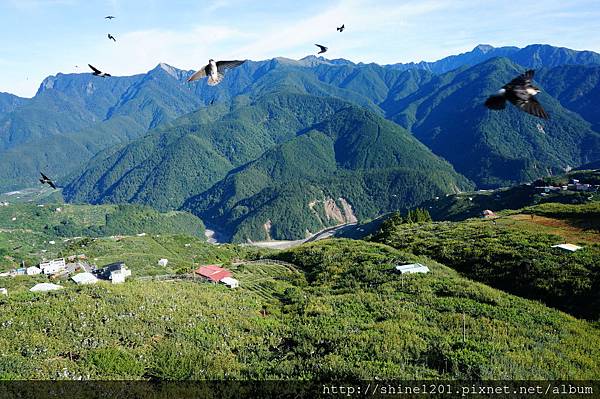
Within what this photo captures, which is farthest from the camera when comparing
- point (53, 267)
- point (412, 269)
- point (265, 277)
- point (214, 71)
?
point (53, 267)

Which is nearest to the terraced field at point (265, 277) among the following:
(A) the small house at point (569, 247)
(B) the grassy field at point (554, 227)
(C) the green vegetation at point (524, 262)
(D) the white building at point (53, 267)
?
(C) the green vegetation at point (524, 262)

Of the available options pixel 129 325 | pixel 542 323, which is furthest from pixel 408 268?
pixel 129 325

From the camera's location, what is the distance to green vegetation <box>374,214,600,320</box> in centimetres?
2752

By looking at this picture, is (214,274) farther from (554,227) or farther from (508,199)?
(508,199)

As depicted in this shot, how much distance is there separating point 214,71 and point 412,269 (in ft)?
93.8

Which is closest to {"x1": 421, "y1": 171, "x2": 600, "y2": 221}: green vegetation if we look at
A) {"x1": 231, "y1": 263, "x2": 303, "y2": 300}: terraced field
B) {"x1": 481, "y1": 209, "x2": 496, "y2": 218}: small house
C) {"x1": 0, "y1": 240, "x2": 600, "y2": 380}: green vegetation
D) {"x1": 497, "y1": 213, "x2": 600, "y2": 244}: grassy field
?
{"x1": 481, "y1": 209, "x2": 496, "y2": 218}: small house

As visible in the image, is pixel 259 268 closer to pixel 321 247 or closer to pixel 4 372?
pixel 321 247

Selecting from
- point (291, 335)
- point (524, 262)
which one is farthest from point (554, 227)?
point (291, 335)

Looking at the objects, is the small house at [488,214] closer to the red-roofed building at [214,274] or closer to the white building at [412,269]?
the white building at [412,269]

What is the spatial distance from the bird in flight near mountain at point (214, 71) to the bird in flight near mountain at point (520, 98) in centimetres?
543

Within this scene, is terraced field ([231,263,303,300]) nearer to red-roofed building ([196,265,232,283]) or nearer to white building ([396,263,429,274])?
red-roofed building ([196,265,232,283])

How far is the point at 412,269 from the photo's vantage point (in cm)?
3397

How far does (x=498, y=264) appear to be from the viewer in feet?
116

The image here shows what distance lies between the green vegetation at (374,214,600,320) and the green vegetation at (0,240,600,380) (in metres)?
3.42
